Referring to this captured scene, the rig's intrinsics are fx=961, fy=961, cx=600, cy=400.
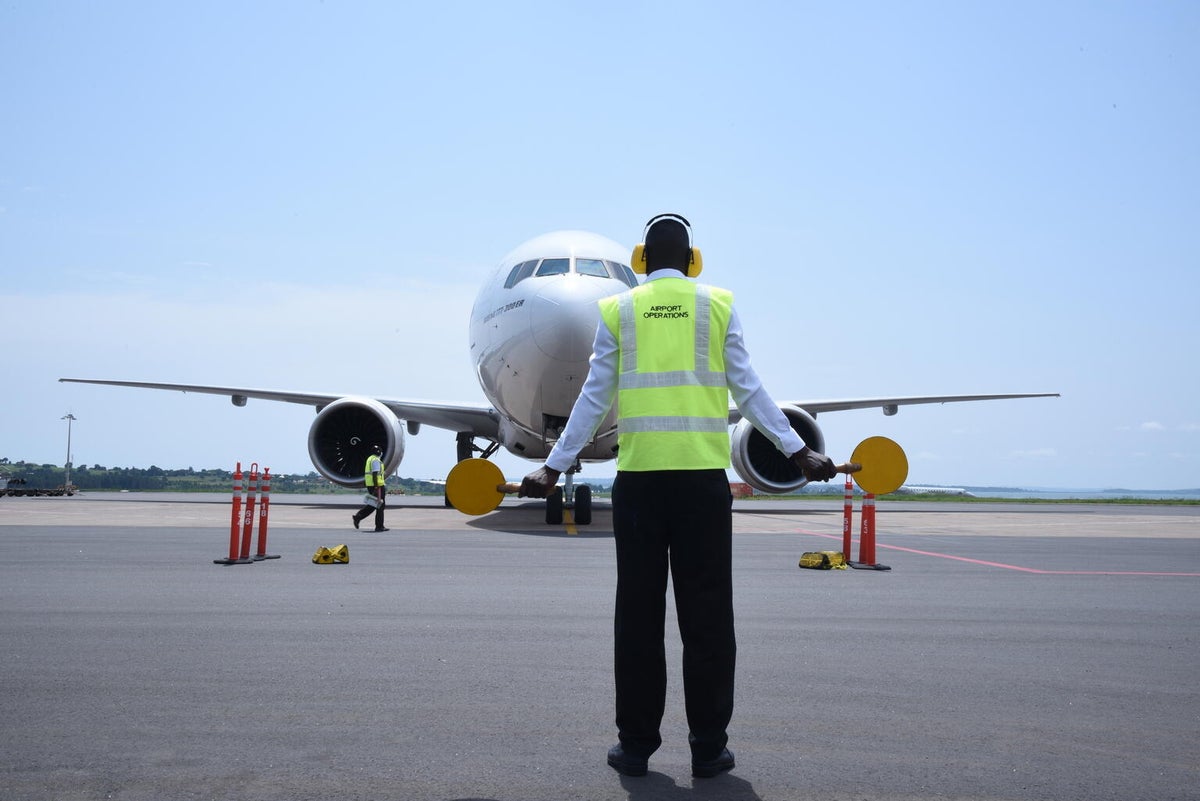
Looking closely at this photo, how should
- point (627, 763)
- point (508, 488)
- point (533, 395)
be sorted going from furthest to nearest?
point (533, 395), point (508, 488), point (627, 763)

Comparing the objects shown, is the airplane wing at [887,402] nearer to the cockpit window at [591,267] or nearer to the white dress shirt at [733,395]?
the cockpit window at [591,267]

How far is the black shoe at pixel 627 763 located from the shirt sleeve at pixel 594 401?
910 millimetres

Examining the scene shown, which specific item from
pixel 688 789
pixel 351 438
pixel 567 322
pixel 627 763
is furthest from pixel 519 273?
pixel 688 789

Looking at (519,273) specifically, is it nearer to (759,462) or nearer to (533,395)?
(533,395)

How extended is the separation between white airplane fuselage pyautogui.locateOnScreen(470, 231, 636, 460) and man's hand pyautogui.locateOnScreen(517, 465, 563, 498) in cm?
854

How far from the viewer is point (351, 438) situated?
56.6 feet

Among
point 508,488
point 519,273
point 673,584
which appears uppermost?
point 519,273

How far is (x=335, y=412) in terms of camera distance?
17000 mm

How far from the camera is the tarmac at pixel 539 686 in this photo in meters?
2.81

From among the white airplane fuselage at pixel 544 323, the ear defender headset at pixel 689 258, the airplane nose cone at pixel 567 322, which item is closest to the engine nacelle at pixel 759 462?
the white airplane fuselage at pixel 544 323

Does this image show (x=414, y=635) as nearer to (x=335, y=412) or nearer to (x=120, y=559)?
(x=120, y=559)

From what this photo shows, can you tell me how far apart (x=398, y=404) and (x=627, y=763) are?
648 inches

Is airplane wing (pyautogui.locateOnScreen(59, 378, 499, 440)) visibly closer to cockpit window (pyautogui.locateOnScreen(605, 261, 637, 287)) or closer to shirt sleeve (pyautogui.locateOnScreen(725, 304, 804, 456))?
cockpit window (pyautogui.locateOnScreen(605, 261, 637, 287))

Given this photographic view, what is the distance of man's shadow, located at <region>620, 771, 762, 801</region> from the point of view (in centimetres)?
270
